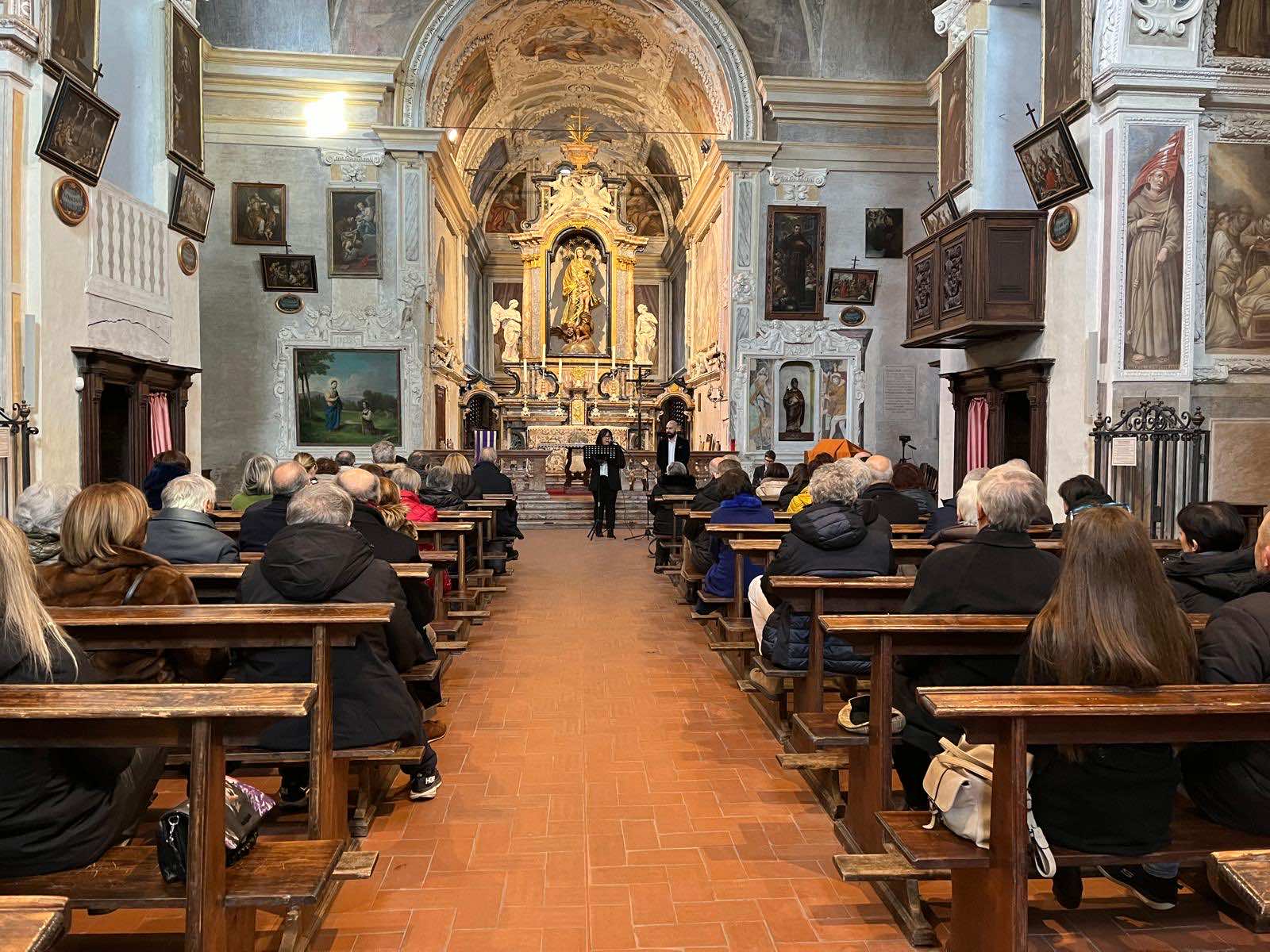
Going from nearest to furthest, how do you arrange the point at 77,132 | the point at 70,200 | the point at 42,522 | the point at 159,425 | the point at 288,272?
the point at 42,522, the point at 77,132, the point at 70,200, the point at 159,425, the point at 288,272

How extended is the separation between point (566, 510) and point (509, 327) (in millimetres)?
11228

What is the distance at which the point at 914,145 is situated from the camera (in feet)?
56.6

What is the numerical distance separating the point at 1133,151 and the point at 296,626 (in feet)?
26.8

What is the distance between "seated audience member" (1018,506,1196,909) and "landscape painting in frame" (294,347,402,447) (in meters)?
14.6

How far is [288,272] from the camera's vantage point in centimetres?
1586

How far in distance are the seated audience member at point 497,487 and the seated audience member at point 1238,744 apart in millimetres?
8046

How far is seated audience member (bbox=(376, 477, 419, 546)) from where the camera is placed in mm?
4977

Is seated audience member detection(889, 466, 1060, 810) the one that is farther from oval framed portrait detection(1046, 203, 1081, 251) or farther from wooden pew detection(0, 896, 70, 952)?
oval framed portrait detection(1046, 203, 1081, 251)

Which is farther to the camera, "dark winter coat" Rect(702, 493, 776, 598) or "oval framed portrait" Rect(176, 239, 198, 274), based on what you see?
"oval framed portrait" Rect(176, 239, 198, 274)

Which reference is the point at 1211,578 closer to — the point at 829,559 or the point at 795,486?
the point at 829,559

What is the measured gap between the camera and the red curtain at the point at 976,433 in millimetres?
10914

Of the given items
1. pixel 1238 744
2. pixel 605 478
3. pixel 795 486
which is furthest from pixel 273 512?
pixel 605 478

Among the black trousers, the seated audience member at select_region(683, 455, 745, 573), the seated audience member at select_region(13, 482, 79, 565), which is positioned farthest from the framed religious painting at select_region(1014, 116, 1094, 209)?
the seated audience member at select_region(13, 482, 79, 565)

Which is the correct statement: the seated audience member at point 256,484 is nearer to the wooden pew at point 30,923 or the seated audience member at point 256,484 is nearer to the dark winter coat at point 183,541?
the dark winter coat at point 183,541
